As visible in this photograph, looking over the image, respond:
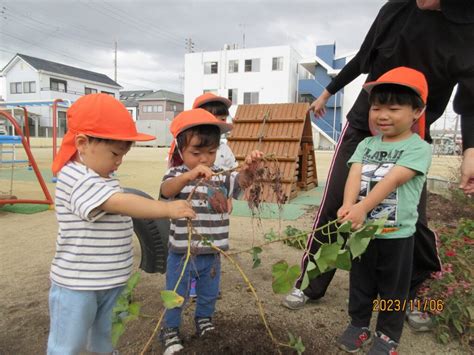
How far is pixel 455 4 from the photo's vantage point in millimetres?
1834

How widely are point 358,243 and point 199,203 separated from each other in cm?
91

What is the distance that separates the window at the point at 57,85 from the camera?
37.4 m

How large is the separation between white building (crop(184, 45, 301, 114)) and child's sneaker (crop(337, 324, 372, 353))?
2882 centimetres

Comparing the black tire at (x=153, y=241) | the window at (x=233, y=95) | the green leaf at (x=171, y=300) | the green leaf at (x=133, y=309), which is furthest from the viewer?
the window at (x=233, y=95)

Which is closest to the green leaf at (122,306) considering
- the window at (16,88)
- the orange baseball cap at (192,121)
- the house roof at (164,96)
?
the orange baseball cap at (192,121)

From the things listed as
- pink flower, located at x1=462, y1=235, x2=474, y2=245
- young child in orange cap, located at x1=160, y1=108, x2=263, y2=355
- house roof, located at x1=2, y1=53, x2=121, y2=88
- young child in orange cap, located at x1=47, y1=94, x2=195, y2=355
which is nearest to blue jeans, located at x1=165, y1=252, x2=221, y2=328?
young child in orange cap, located at x1=160, y1=108, x2=263, y2=355

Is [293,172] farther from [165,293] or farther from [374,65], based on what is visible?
[165,293]

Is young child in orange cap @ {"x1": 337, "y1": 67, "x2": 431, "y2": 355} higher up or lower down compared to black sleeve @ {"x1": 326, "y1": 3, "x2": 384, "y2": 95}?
lower down

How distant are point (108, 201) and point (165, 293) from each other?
17.6 inches

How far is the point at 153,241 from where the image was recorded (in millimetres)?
2643

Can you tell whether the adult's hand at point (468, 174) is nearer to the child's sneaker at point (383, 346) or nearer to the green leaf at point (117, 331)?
the child's sneaker at point (383, 346)

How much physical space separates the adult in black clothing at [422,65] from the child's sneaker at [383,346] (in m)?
0.43

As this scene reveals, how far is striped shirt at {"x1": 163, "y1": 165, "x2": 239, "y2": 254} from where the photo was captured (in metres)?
1.96
